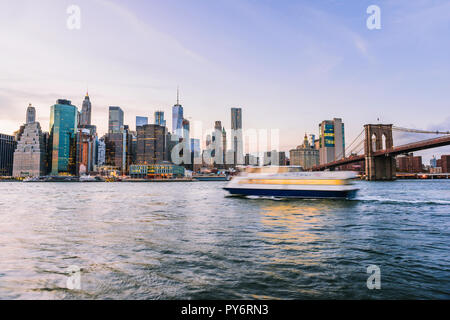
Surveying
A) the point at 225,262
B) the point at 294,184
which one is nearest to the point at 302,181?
the point at 294,184

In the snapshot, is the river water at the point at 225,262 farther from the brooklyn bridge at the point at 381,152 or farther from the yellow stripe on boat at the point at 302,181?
the brooklyn bridge at the point at 381,152

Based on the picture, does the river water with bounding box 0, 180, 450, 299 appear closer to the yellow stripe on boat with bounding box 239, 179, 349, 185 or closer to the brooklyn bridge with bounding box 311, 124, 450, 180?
the yellow stripe on boat with bounding box 239, 179, 349, 185

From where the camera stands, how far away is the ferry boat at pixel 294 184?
2830cm

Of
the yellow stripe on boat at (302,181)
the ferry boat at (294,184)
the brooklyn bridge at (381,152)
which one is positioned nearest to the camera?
the ferry boat at (294,184)

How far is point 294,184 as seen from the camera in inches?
1167

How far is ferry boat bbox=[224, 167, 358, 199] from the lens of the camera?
28.3 meters

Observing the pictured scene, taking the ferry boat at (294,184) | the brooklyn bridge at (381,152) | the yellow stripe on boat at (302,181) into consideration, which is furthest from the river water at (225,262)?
the brooklyn bridge at (381,152)

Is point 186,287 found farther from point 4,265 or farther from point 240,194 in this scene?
point 240,194

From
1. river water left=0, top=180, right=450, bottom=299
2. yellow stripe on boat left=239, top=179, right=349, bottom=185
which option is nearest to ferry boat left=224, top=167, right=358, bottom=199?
yellow stripe on boat left=239, top=179, right=349, bottom=185
